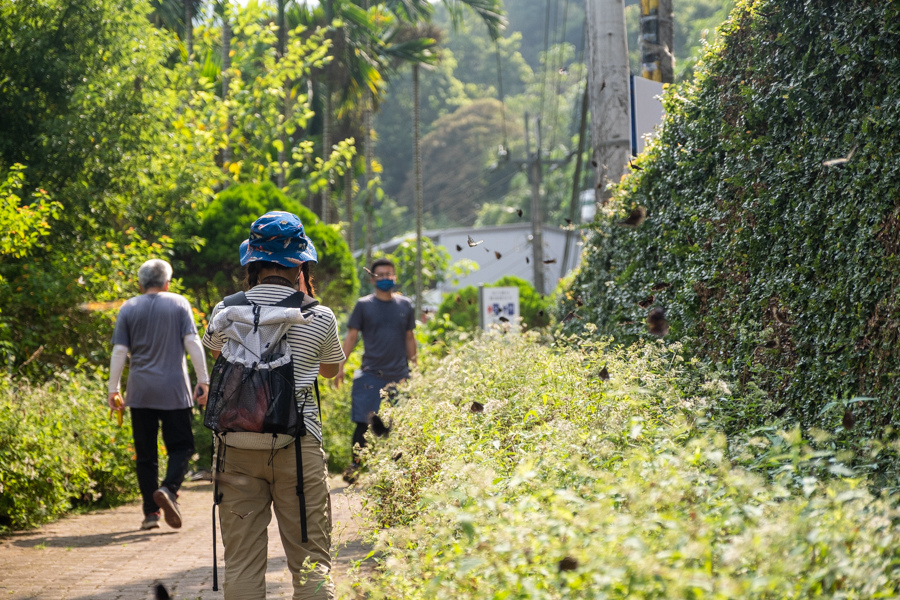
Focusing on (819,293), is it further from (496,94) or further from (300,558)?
(496,94)

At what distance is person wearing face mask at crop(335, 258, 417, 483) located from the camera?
842 cm

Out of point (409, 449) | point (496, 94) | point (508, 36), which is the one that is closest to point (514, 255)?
point (496, 94)

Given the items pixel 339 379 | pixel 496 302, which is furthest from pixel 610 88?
pixel 496 302

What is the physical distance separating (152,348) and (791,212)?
457cm

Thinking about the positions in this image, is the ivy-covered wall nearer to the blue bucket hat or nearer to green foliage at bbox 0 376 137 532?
the blue bucket hat

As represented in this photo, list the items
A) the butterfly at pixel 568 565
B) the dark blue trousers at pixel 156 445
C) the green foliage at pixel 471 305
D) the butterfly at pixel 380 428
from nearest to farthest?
the butterfly at pixel 568 565 → the butterfly at pixel 380 428 → the dark blue trousers at pixel 156 445 → the green foliage at pixel 471 305

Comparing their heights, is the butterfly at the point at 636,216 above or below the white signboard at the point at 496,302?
above

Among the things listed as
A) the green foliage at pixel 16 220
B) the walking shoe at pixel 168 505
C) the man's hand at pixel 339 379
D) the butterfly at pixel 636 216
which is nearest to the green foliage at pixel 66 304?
the green foliage at pixel 16 220

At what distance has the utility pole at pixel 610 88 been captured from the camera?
28.5 ft

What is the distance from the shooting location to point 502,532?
2.53 meters

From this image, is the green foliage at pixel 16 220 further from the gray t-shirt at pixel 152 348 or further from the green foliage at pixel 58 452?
the gray t-shirt at pixel 152 348

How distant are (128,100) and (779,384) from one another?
Answer: 8342 mm

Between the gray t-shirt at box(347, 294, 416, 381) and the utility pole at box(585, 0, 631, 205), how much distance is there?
7.30 feet

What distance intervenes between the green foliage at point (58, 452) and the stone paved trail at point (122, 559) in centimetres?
22
